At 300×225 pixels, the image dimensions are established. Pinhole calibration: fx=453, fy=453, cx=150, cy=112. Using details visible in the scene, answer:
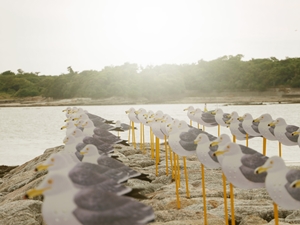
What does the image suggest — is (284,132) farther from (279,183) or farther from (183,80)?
(183,80)

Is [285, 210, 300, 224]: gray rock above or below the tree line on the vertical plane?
below

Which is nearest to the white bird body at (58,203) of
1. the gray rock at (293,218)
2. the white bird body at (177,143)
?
the white bird body at (177,143)

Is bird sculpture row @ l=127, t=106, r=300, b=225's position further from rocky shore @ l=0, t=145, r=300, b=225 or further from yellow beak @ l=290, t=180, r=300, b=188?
rocky shore @ l=0, t=145, r=300, b=225

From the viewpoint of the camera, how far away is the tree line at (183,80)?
209ft

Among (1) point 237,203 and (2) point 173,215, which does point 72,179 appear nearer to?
(2) point 173,215

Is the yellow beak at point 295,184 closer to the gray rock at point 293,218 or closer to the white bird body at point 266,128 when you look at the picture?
the gray rock at point 293,218

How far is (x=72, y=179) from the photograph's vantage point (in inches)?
185

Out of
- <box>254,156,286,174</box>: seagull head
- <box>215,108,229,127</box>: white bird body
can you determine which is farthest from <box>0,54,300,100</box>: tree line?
<box>254,156,286,174</box>: seagull head

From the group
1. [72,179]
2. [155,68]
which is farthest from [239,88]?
[72,179]

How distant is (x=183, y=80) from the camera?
6788 centimetres

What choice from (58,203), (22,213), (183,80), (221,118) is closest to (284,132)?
(221,118)

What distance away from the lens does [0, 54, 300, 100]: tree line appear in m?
63.6

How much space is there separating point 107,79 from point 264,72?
23503 millimetres

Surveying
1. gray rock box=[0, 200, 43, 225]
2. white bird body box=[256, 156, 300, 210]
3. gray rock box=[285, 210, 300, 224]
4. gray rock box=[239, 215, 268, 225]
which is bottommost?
gray rock box=[285, 210, 300, 224]
